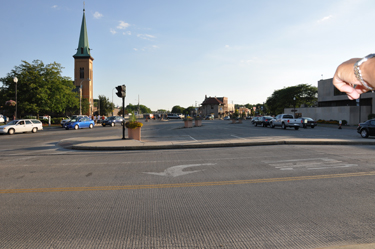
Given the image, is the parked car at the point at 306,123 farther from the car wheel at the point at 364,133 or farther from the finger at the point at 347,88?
the finger at the point at 347,88

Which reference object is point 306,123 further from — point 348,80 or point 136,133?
point 348,80

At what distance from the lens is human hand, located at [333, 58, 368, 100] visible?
1717mm

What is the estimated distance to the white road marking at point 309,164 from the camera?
8423 mm

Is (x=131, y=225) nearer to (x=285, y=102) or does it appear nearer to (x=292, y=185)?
(x=292, y=185)

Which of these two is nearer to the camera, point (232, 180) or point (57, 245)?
point (57, 245)

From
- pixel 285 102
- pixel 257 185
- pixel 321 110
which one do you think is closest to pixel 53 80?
pixel 257 185

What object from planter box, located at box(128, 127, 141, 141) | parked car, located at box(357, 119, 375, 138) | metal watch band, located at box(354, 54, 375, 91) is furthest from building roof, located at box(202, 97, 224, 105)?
metal watch band, located at box(354, 54, 375, 91)

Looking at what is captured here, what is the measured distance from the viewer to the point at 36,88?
1631 inches

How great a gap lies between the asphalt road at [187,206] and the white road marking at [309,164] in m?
0.06

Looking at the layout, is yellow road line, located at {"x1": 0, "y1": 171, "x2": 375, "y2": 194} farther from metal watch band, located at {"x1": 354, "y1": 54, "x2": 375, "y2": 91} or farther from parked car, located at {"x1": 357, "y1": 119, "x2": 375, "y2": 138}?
parked car, located at {"x1": 357, "y1": 119, "x2": 375, "y2": 138}

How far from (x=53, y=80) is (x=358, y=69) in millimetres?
48198

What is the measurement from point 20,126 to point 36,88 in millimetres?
16496

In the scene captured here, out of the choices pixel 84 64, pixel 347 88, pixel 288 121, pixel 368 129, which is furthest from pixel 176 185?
pixel 84 64

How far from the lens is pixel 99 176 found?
289 inches
